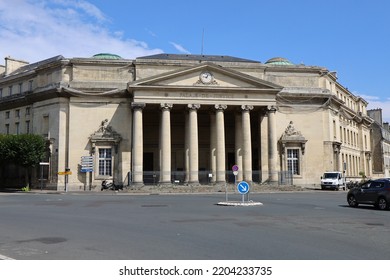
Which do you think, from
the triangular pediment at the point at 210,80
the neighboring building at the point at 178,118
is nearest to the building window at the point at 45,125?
the neighboring building at the point at 178,118

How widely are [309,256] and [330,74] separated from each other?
49065 mm

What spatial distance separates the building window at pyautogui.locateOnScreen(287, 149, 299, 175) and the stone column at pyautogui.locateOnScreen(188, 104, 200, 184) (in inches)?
468

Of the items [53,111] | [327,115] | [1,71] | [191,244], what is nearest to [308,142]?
[327,115]

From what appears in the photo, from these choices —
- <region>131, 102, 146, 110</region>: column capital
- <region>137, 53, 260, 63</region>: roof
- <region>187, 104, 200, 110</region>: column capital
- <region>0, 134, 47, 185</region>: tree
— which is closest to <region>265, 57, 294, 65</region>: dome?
<region>137, 53, 260, 63</region>: roof

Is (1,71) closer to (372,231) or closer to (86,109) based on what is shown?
(86,109)

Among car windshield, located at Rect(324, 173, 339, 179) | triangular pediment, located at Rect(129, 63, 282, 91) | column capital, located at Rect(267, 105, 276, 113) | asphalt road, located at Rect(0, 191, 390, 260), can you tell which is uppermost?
triangular pediment, located at Rect(129, 63, 282, 91)

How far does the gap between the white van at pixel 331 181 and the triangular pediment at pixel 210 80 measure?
1089 centimetres

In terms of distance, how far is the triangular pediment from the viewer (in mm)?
43781

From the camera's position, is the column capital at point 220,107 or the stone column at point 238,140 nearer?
the column capital at point 220,107

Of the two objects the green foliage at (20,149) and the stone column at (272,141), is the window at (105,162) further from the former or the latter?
the stone column at (272,141)

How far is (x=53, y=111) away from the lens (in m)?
46.9

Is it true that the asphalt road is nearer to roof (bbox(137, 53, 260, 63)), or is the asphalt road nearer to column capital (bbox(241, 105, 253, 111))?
column capital (bbox(241, 105, 253, 111))

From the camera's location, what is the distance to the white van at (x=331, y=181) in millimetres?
44438

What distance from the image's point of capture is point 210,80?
44.8 m
